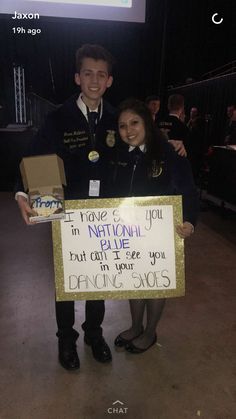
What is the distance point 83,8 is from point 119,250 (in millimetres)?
3682

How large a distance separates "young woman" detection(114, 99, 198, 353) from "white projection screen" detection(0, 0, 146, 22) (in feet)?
10.5

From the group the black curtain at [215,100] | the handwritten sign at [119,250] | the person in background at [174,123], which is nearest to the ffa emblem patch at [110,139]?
the handwritten sign at [119,250]

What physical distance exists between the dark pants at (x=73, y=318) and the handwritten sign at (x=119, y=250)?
0.52 ft

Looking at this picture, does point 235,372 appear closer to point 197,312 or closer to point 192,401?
point 192,401

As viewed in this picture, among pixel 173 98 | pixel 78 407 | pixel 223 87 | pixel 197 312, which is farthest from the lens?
pixel 223 87

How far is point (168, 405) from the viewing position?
1.60 meters

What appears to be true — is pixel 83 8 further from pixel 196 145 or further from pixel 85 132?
pixel 85 132

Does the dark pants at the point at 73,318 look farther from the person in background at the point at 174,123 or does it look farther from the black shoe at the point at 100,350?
the person in background at the point at 174,123

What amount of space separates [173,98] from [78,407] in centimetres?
335

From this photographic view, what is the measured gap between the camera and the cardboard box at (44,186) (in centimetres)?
140

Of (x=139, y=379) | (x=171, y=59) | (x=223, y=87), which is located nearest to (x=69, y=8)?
(x=139, y=379)

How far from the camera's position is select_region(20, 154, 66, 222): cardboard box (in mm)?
1398

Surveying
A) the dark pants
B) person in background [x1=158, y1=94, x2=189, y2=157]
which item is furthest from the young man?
person in background [x1=158, y1=94, x2=189, y2=157]

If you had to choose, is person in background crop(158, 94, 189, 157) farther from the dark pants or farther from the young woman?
the dark pants
